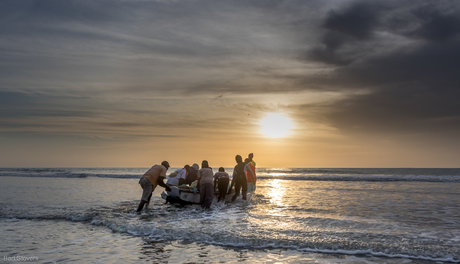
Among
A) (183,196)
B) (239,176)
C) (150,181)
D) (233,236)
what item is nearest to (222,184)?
(239,176)

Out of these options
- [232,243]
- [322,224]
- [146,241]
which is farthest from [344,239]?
[146,241]

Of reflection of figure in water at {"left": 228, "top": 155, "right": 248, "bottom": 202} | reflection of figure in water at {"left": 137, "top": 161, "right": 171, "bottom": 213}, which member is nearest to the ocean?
reflection of figure in water at {"left": 137, "top": 161, "right": 171, "bottom": 213}

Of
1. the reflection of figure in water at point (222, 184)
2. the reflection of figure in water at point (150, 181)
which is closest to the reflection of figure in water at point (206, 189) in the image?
the reflection of figure in water at point (150, 181)

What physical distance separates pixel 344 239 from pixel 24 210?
12427 millimetres

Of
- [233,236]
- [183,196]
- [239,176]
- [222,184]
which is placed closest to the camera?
[233,236]

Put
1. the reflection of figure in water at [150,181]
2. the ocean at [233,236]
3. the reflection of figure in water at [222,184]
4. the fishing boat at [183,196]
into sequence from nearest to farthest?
the ocean at [233,236]
the reflection of figure in water at [150,181]
the fishing boat at [183,196]
the reflection of figure in water at [222,184]

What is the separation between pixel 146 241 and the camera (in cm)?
784

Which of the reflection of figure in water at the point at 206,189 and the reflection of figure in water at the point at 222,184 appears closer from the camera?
the reflection of figure in water at the point at 206,189

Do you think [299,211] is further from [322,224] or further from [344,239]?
[344,239]

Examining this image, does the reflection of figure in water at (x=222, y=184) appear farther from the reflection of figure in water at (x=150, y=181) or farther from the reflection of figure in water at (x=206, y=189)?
the reflection of figure in water at (x=150, y=181)

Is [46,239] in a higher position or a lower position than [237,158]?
lower

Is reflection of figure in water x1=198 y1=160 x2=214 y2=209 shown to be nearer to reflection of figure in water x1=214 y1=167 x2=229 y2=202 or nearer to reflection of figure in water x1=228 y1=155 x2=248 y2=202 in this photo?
reflection of figure in water x1=214 y1=167 x2=229 y2=202

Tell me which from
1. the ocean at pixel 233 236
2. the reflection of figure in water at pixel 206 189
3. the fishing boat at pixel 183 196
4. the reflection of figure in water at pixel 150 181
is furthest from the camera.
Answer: the fishing boat at pixel 183 196

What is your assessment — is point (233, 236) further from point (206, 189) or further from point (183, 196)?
point (183, 196)
